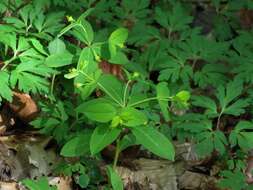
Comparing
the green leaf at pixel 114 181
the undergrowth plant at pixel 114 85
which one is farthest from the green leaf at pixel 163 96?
the green leaf at pixel 114 181

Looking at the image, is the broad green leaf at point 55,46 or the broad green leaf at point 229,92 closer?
the broad green leaf at point 55,46

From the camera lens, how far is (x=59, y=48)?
290 centimetres

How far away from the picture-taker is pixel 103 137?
233 cm

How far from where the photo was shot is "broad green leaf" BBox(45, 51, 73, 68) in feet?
9.21

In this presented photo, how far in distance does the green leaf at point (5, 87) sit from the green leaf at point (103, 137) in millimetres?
585

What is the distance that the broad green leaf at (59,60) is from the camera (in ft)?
9.21

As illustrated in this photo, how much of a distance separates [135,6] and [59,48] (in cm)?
107

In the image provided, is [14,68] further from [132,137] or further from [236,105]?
[236,105]

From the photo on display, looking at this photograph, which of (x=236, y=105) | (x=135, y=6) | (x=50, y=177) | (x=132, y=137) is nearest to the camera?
(x=132, y=137)

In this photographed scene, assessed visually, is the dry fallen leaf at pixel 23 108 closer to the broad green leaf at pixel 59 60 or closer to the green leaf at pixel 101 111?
the broad green leaf at pixel 59 60

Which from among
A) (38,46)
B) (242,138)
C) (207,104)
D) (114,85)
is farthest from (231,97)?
(38,46)

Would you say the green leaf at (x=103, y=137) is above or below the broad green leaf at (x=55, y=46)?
below

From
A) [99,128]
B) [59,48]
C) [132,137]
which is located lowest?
[132,137]

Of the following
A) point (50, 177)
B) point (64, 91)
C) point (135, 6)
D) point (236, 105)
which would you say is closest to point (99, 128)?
point (50, 177)
